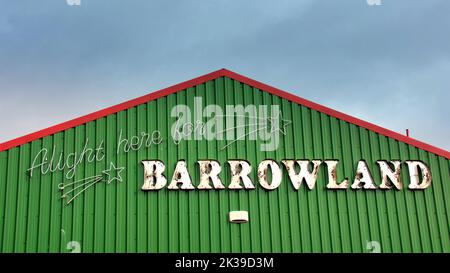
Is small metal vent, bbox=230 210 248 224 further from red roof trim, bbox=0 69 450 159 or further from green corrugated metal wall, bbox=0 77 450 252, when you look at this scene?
red roof trim, bbox=0 69 450 159

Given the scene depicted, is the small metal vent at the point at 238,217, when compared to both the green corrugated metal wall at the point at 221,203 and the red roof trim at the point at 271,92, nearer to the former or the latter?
the green corrugated metal wall at the point at 221,203

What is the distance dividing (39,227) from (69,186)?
1.51 meters

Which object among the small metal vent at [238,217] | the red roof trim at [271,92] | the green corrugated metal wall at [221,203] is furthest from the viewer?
the red roof trim at [271,92]

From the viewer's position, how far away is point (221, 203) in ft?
60.1

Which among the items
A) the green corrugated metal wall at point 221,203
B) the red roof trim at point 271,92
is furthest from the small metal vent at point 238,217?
the red roof trim at point 271,92

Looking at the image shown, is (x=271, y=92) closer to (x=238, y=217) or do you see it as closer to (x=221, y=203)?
(x=221, y=203)

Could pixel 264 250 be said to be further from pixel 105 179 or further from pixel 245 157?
pixel 105 179

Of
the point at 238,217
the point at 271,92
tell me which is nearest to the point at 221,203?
the point at 238,217

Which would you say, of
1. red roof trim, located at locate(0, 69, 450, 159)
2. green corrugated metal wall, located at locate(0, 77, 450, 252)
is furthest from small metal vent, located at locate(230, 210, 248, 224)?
red roof trim, located at locate(0, 69, 450, 159)

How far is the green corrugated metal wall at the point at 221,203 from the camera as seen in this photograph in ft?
58.7

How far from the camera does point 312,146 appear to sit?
19.2 metres

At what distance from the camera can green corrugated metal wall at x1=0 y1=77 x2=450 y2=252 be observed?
17.9 meters
